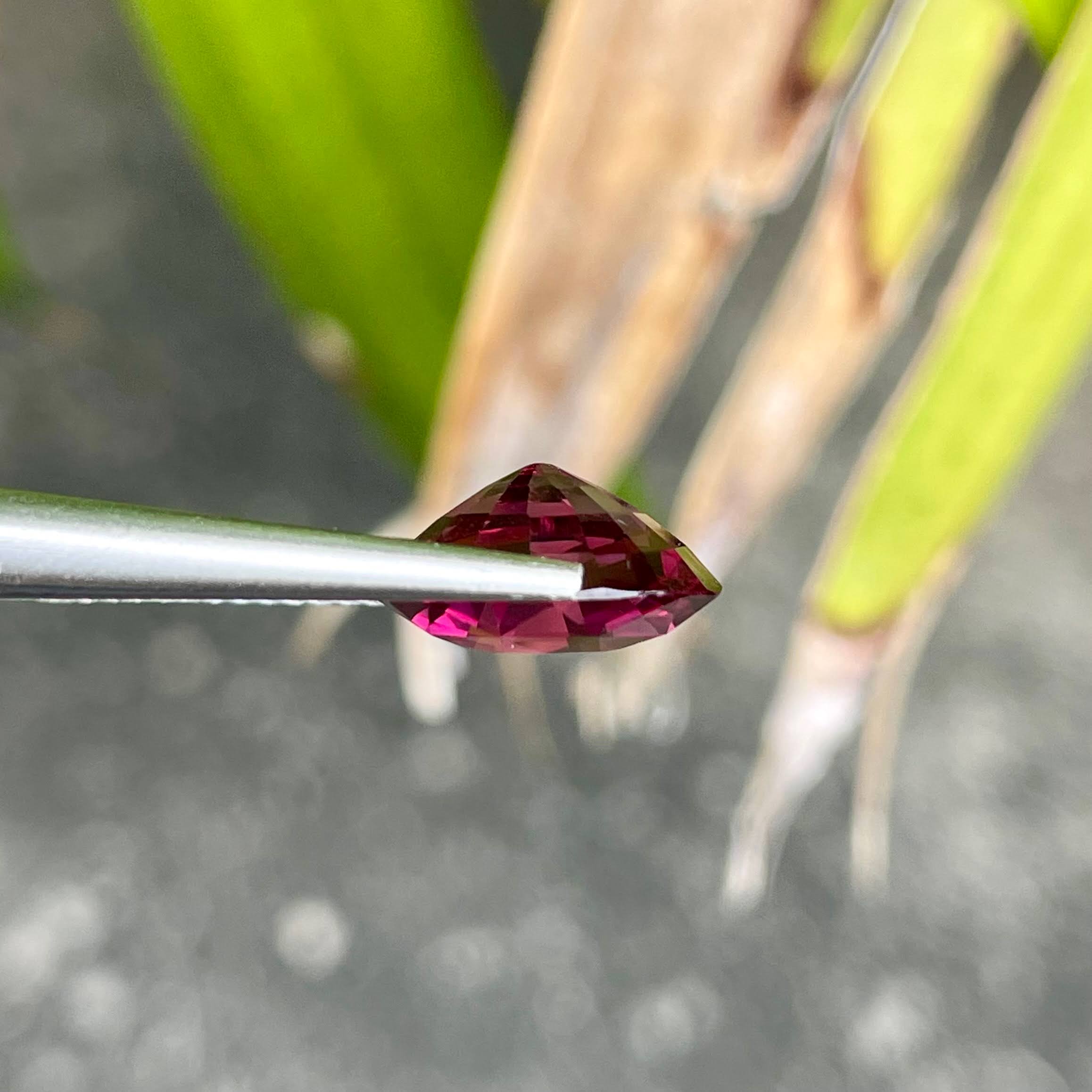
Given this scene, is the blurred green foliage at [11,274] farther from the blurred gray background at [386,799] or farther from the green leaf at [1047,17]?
the green leaf at [1047,17]

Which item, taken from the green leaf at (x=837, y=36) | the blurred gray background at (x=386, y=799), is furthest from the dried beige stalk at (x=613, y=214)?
the blurred gray background at (x=386, y=799)

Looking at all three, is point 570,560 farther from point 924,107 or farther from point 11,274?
point 11,274

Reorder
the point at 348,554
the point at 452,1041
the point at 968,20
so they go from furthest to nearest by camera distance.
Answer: the point at 452,1041, the point at 968,20, the point at 348,554

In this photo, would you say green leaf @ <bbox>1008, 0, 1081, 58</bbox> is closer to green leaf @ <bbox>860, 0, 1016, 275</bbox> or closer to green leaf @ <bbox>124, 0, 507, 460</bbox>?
green leaf @ <bbox>860, 0, 1016, 275</bbox>

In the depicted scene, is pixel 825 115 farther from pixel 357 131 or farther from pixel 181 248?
pixel 181 248

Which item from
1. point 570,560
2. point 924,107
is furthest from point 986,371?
point 570,560

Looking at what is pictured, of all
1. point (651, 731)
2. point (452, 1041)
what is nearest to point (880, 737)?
point (651, 731)
